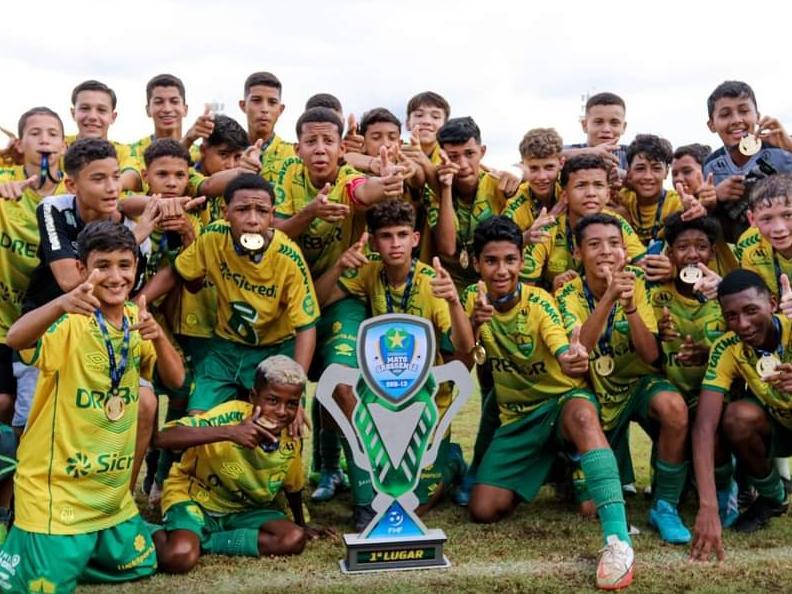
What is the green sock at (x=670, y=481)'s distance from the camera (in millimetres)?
4828

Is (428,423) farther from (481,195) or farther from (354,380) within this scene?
(481,195)

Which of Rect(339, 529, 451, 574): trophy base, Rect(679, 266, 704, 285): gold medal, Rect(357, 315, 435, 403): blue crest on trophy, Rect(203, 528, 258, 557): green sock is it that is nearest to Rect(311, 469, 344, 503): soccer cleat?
Rect(203, 528, 258, 557): green sock

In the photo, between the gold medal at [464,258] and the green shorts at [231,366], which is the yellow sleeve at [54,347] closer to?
the green shorts at [231,366]

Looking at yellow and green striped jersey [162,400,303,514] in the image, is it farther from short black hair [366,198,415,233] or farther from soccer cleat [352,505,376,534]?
short black hair [366,198,415,233]

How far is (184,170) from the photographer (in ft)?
17.1

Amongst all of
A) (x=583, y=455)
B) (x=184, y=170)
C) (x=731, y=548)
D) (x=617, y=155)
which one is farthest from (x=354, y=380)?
(x=617, y=155)

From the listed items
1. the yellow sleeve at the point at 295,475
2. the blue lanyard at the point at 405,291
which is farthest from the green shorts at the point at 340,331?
the yellow sleeve at the point at 295,475

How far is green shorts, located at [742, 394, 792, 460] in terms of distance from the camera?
4773 millimetres

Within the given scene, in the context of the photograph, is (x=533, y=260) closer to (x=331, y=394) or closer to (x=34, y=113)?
(x=331, y=394)

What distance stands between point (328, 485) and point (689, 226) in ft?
9.01

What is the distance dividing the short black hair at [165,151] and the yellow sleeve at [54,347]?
5.05ft

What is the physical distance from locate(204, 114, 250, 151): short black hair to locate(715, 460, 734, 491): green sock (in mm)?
3588

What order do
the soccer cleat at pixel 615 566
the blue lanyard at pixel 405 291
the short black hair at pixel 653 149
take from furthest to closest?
the short black hair at pixel 653 149
the blue lanyard at pixel 405 291
the soccer cleat at pixel 615 566

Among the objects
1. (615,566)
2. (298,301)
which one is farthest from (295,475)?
(615,566)
